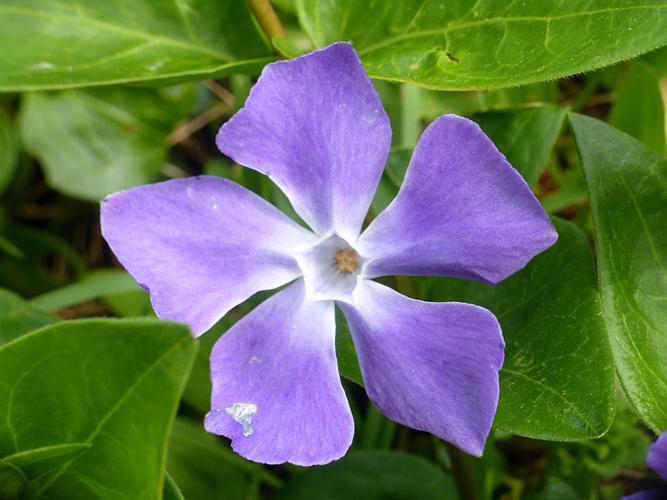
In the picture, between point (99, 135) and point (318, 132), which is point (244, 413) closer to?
point (318, 132)

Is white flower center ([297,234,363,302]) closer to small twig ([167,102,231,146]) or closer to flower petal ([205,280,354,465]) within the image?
flower petal ([205,280,354,465])

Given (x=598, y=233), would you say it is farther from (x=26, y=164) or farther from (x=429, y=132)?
(x=26, y=164)

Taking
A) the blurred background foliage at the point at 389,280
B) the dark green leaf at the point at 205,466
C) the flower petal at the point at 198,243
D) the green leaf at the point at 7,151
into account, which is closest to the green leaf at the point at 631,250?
the blurred background foliage at the point at 389,280

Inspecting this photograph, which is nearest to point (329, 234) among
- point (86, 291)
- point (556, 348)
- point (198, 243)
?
point (198, 243)

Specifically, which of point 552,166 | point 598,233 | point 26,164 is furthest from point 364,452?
point 26,164

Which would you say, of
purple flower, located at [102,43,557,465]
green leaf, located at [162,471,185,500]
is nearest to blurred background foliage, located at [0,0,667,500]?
green leaf, located at [162,471,185,500]

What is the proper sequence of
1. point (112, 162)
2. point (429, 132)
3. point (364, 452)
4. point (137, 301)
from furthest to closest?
point (112, 162) → point (137, 301) → point (364, 452) → point (429, 132)
